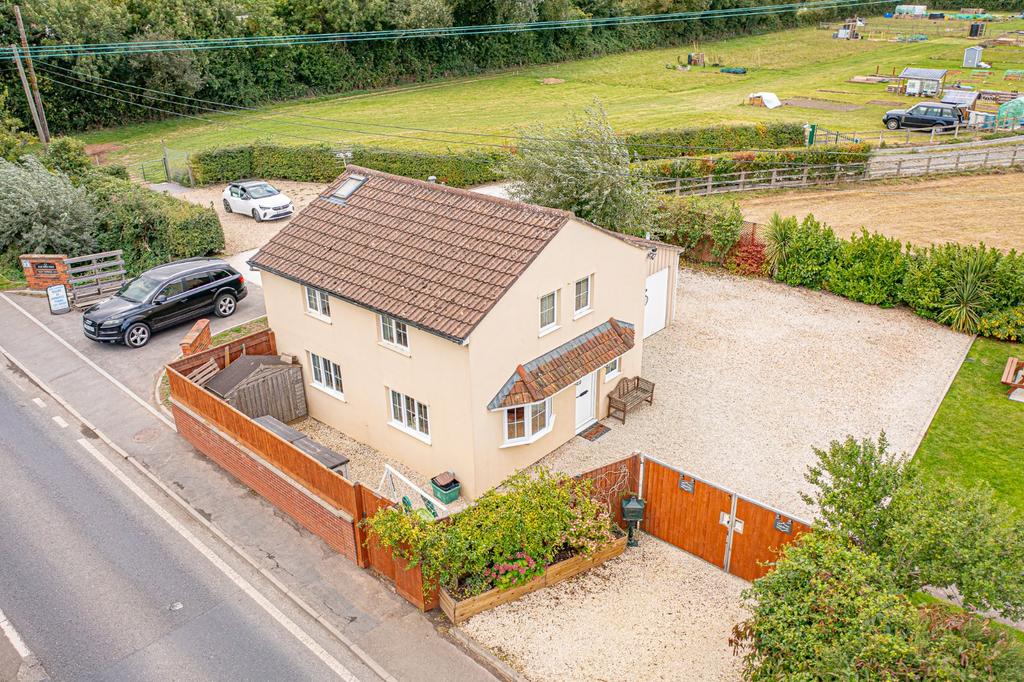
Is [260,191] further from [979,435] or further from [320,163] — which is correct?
[979,435]

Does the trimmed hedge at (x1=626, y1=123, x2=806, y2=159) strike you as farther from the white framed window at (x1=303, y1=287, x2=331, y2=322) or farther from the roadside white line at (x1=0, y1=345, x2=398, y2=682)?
the roadside white line at (x1=0, y1=345, x2=398, y2=682)

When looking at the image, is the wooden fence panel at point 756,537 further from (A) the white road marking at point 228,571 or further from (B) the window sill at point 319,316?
(B) the window sill at point 319,316

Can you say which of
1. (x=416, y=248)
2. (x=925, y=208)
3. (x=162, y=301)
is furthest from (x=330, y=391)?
(x=925, y=208)

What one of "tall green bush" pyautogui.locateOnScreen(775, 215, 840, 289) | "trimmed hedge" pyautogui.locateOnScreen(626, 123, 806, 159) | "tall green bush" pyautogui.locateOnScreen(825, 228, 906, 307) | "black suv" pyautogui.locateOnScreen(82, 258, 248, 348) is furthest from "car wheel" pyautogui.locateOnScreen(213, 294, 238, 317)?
"trimmed hedge" pyautogui.locateOnScreen(626, 123, 806, 159)

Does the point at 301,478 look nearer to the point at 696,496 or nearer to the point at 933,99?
the point at 696,496

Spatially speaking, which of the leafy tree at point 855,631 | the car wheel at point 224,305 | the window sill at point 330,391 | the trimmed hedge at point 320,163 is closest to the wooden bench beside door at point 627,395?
the window sill at point 330,391
